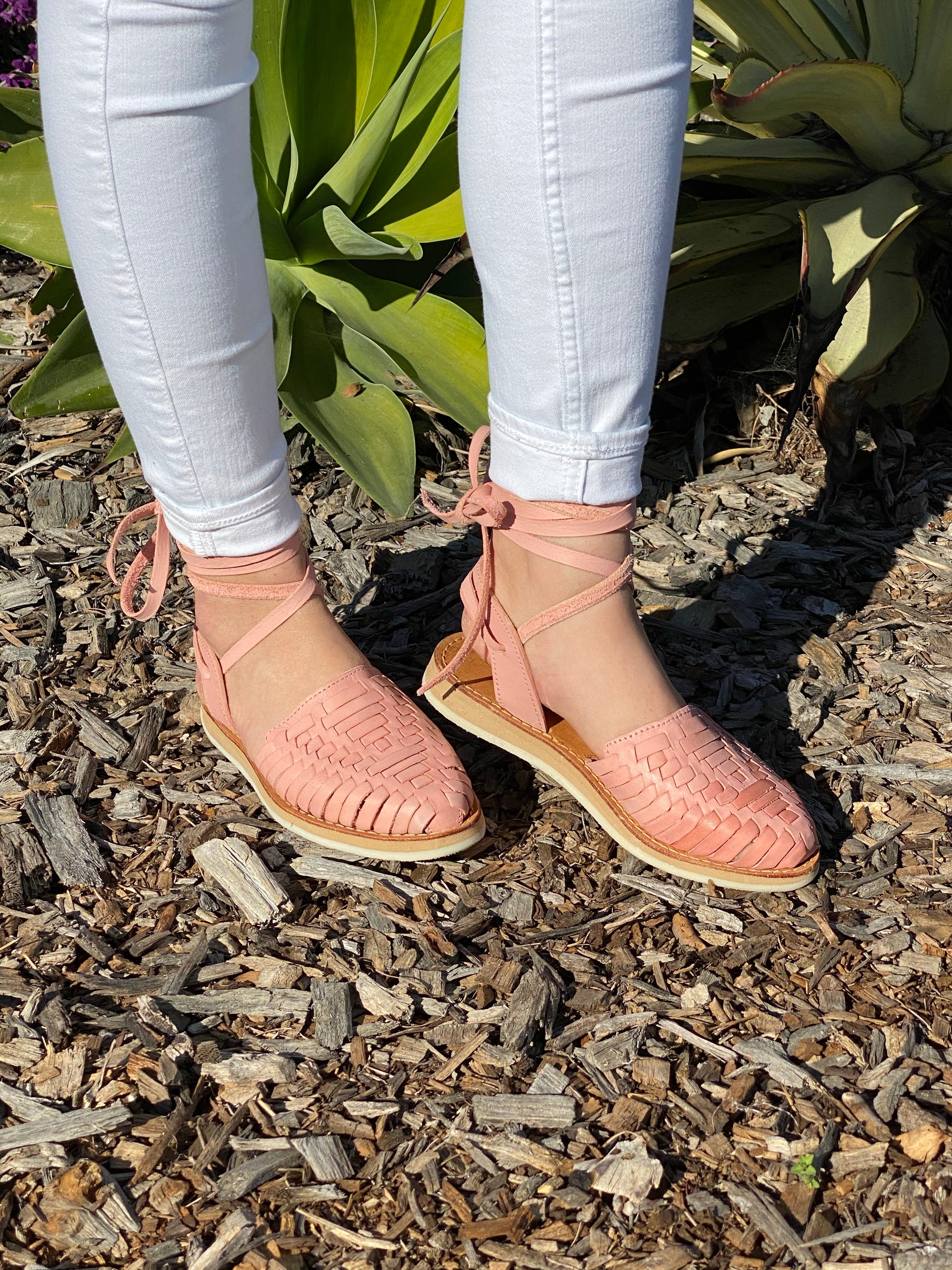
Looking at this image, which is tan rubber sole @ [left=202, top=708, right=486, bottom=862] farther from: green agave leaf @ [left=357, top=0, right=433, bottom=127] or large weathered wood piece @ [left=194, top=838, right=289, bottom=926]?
green agave leaf @ [left=357, top=0, right=433, bottom=127]

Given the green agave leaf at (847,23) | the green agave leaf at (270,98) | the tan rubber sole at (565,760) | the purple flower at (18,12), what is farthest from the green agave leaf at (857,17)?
the purple flower at (18,12)

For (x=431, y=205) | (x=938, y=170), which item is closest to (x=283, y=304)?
(x=431, y=205)

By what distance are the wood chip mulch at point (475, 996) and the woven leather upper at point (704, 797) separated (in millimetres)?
73

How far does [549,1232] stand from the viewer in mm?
924

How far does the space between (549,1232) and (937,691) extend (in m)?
0.89

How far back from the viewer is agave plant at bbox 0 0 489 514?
1.72m

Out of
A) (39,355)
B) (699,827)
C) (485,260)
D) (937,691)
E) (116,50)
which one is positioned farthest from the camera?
(39,355)

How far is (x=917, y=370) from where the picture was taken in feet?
6.46

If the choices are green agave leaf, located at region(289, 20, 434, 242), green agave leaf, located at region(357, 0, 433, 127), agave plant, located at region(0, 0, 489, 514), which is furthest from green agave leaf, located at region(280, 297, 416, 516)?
green agave leaf, located at region(357, 0, 433, 127)

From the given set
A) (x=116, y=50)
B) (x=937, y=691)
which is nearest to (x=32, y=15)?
(x=116, y=50)

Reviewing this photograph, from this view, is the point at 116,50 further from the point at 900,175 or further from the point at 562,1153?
the point at 900,175

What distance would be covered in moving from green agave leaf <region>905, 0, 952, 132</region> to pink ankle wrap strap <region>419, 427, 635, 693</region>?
1.06m

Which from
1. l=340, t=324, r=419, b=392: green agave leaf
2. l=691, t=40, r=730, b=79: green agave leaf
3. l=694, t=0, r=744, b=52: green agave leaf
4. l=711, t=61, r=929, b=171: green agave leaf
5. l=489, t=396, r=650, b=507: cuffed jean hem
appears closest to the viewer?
l=489, t=396, r=650, b=507: cuffed jean hem

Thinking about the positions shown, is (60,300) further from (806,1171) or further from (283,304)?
(806,1171)
